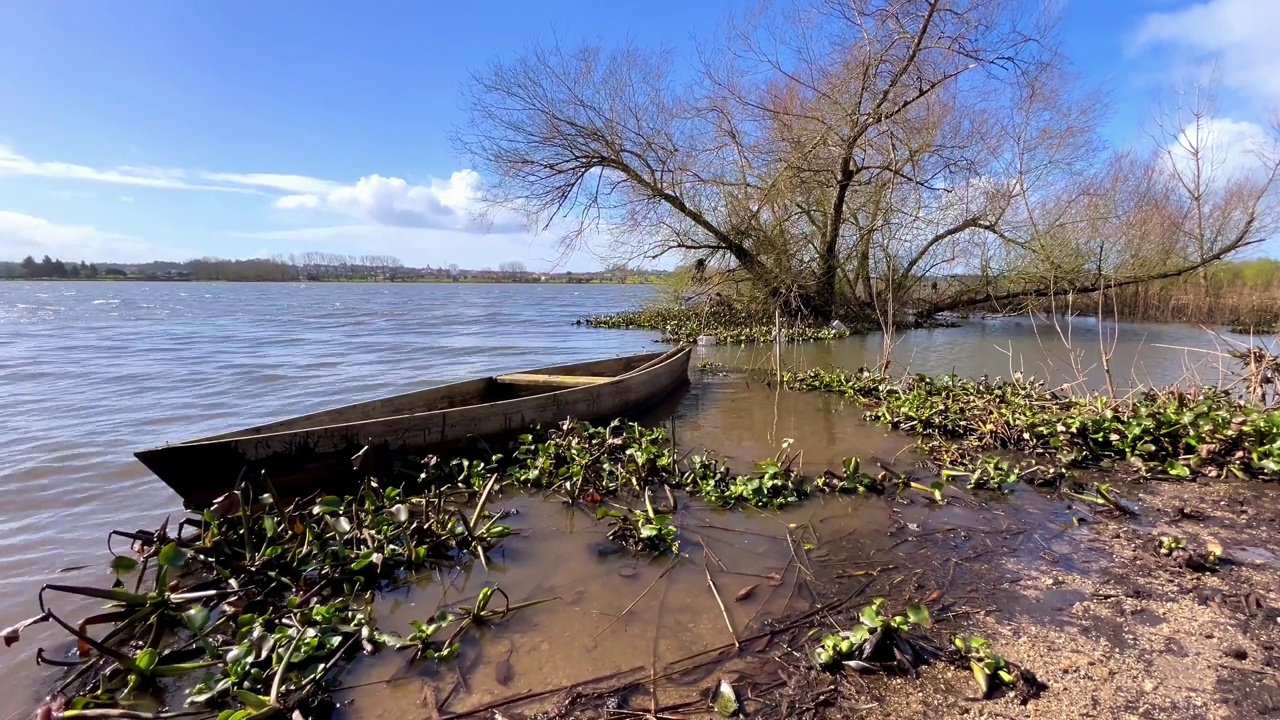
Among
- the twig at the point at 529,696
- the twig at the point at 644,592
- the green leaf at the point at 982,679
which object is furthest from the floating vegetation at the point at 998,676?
the twig at the point at 644,592

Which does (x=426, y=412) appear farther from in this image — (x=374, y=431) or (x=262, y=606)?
(x=262, y=606)

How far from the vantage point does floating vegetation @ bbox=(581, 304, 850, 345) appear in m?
18.0

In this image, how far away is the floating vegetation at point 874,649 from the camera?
297 cm

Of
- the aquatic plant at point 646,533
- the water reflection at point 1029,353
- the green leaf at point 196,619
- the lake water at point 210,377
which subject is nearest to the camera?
the green leaf at point 196,619

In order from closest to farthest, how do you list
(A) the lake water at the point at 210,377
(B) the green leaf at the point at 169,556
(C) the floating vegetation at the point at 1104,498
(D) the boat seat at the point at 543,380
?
1. (B) the green leaf at the point at 169,556
2. (C) the floating vegetation at the point at 1104,498
3. (A) the lake water at the point at 210,377
4. (D) the boat seat at the point at 543,380

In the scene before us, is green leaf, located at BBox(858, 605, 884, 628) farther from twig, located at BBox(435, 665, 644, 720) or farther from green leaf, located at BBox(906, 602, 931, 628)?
twig, located at BBox(435, 665, 644, 720)

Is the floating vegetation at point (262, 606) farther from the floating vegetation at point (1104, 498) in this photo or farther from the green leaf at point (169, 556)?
the floating vegetation at point (1104, 498)

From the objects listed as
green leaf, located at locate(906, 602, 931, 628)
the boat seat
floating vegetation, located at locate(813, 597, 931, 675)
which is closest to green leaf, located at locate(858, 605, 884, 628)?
floating vegetation, located at locate(813, 597, 931, 675)

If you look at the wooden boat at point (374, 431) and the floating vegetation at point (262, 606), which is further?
the wooden boat at point (374, 431)

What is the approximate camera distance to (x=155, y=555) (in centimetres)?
396

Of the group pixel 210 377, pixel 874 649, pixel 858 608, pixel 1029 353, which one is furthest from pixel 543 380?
pixel 1029 353

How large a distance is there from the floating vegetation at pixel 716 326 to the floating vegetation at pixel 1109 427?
8524mm

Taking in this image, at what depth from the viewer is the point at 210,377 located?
12523 millimetres

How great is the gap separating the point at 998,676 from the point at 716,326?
56.2 ft
